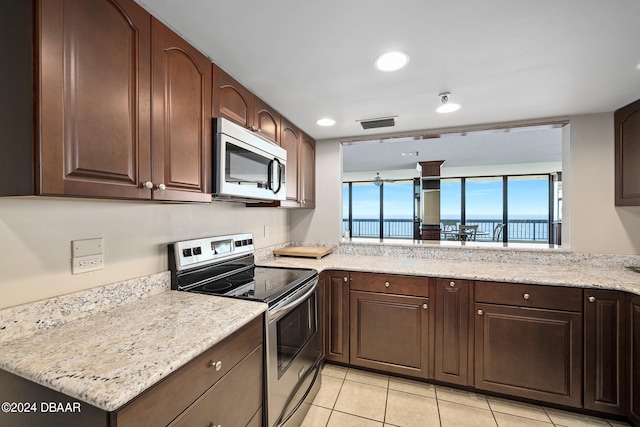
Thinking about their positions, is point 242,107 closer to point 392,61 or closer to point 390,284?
point 392,61

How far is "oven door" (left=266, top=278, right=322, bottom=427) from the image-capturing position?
1.35m

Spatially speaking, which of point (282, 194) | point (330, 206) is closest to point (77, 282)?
point (282, 194)

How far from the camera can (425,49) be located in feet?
4.40

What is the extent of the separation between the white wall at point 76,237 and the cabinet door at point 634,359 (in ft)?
8.62

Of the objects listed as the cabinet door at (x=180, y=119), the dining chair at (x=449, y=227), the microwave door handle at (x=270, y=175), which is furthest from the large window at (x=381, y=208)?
the cabinet door at (x=180, y=119)

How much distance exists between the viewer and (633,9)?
1079mm

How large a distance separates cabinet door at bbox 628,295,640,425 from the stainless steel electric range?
1884 millimetres

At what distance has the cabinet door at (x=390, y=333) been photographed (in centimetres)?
203

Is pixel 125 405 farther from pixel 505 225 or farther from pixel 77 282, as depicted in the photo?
pixel 505 225

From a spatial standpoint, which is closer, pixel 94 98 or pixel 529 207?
pixel 94 98

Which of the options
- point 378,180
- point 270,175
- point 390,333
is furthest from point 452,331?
point 378,180

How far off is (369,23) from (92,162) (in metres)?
1.19

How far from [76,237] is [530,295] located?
8.33 ft

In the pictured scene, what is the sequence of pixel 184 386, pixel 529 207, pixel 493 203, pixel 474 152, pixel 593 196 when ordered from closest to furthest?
1. pixel 184 386
2. pixel 593 196
3. pixel 474 152
4. pixel 529 207
5. pixel 493 203
